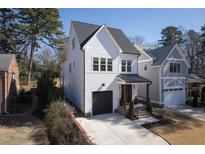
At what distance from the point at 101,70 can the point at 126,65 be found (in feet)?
9.17

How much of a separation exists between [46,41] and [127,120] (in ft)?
61.8

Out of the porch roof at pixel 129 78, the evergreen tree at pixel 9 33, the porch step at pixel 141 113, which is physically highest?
the evergreen tree at pixel 9 33

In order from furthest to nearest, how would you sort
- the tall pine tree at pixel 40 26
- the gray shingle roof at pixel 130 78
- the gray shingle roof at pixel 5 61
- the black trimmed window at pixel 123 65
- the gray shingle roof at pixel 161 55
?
1. the tall pine tree at pixel 40 26
2. the gray shingle roof at pixel 161 55
3. the gray shingle roof at pixel 5 61
4. the black trimmed window at pixel 123 65
5. the gray shingle roof at pixel 130 78

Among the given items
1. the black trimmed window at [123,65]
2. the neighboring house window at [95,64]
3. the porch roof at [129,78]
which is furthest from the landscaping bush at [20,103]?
the black trimmed window at [123,65]

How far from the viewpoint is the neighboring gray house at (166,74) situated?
17953 millimetres

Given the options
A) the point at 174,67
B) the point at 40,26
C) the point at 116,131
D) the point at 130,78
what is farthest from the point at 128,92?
the point at 40,26

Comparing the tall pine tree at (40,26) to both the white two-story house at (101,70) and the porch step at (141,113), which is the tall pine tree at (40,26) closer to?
the white two-story house at (101,70)

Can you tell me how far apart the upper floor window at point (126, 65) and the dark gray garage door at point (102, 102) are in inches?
105

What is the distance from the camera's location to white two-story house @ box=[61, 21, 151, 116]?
44.3 ft

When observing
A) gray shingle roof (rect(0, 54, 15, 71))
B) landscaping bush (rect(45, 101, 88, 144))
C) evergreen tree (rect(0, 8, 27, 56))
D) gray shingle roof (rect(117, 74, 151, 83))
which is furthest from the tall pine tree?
landscaping bush (rect(45, 101, 88, 144))

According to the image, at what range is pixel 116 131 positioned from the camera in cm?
1021

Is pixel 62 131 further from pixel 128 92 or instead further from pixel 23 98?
pixel 23 98
